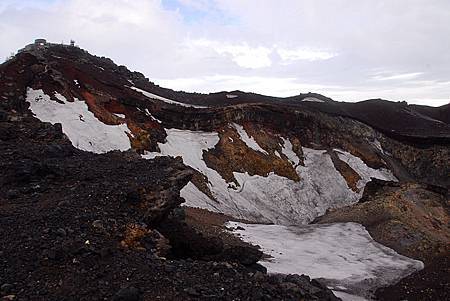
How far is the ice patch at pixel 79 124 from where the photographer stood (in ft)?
102

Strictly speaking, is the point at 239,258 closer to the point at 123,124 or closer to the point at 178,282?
the point at 178,282

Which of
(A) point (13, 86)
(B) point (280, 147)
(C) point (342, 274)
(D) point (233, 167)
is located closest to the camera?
(C) point (342, 274)

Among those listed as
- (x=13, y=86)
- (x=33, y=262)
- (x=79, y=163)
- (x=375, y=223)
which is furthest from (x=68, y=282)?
(x=13, y=86)

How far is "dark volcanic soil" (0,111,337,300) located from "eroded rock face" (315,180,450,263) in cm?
1545

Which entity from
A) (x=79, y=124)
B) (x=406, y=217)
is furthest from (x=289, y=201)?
(x=79, y=124)

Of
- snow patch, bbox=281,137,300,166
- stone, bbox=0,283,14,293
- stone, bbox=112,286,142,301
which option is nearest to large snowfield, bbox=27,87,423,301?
snow patch, bbox=281,137,300,166

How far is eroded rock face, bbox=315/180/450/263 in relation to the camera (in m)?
26.1

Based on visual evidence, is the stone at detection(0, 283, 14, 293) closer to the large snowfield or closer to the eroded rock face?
the large snowfield

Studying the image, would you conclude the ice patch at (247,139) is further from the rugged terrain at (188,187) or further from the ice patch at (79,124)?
the ice patch at (79,124)

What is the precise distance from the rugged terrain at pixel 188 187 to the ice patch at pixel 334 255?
198 millimetres

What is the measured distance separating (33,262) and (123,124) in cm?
2674

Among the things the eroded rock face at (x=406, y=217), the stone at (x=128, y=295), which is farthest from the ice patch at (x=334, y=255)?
the stone at (x=128, y=295)

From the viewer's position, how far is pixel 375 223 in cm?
2958

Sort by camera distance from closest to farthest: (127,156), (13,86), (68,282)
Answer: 1. (68,282)
2. (127,156)
3. (13,86)
